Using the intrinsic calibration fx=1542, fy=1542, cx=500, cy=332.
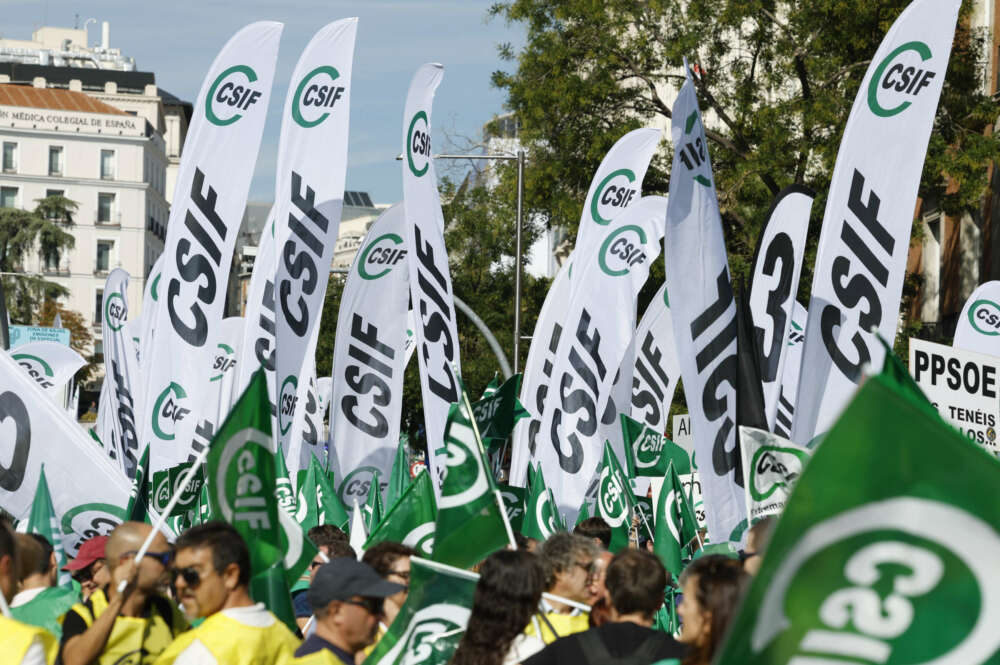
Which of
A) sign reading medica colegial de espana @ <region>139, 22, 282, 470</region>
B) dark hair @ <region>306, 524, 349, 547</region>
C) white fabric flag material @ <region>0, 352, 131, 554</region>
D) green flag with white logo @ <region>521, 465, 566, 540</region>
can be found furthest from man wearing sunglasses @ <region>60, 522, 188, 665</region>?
sign reading medica colegial de espana @ <region>139, 22, 282, 470</region>

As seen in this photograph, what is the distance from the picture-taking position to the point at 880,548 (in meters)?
2.99

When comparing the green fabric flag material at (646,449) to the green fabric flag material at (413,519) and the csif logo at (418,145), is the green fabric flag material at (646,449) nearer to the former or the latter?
the csif logo at (418,145)

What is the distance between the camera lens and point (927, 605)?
9.98 ft

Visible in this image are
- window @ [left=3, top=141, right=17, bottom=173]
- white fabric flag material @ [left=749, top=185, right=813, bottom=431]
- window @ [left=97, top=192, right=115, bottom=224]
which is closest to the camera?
white fabric flag material @ [left=749, top=185, right=813, bottom=431]

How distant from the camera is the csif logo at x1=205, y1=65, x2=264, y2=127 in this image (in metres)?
11.7

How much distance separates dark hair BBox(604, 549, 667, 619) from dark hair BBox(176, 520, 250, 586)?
1.14m

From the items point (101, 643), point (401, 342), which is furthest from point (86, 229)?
point (101, 643)

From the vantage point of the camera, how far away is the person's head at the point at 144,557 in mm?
5105

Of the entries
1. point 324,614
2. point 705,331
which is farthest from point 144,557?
point 705,331

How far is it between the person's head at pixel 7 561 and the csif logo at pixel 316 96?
795cm

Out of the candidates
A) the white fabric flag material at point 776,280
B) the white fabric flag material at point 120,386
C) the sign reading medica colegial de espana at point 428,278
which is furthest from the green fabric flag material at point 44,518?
the white fabric flag material at point 120,386

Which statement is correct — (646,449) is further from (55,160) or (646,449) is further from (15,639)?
(55,160)

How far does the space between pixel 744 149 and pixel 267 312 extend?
14.0 meters

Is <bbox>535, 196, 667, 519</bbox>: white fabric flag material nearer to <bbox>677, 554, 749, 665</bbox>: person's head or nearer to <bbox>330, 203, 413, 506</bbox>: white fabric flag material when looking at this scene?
<bbox>330, 203, 413, 506</bbox>: white fabric flag material
